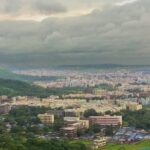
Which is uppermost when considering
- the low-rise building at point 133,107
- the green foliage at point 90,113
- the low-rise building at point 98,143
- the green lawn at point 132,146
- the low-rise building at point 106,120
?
the low-rise building at point 133,107

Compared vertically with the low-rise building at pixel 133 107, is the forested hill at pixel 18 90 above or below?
above

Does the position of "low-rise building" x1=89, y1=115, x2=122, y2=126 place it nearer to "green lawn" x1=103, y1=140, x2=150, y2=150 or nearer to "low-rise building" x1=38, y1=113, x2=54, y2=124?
"low-rise building" x1=38, y1=113, x2=54, y2=124

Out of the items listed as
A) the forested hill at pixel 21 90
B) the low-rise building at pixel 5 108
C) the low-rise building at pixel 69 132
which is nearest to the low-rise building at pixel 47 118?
the low-rise building at pixel 69 132

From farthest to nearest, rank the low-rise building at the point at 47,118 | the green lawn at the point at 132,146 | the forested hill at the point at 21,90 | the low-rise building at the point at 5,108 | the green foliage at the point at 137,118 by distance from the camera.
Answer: the forested hill at the point at 21,90 → the low-rise building at the point at 5,108 → the low-rise building at the point at 47,118 → the green foliage at the point at 137,118 → the green lawn at the point at 132,146

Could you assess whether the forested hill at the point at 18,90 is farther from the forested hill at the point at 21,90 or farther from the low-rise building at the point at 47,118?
A: the low-rise building at the point at 47,118

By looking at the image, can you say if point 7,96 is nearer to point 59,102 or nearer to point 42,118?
point 59,102

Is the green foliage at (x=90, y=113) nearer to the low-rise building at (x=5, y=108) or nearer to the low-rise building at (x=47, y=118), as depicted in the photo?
the low-rise building at (x=47, y=118)

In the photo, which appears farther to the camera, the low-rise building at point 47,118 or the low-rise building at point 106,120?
the low-rise building at point 47,118

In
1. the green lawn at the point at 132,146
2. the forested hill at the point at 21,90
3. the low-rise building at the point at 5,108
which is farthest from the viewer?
the forested hill at the point at 21,90

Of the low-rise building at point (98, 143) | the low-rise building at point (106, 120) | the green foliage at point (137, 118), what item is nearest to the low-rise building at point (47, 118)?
the low-rise building at point (106, 120)

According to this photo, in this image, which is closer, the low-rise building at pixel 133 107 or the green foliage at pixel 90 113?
the green foliage at pixel 90 113

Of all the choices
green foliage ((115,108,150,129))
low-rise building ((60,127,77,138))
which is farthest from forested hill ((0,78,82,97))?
low-rise building ((60,127,77,138))
